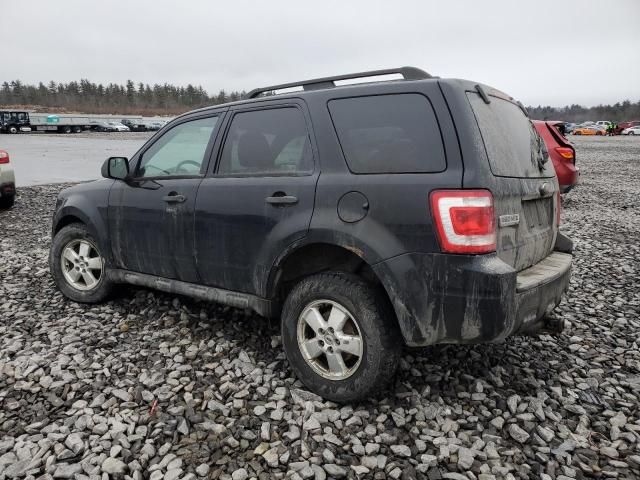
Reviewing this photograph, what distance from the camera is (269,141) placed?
3.35 meters

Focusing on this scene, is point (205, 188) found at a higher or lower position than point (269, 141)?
lower

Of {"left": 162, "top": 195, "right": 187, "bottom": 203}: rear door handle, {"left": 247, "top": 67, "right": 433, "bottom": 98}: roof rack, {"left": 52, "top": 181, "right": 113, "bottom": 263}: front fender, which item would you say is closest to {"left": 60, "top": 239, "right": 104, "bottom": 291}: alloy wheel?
{"left": 52, "top": 181, "right": 113, "bottom": 263}: front fender

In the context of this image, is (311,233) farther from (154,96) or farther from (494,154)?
(154,96)

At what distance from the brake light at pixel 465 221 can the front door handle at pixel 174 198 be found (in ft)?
6.52

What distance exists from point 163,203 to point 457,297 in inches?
93.6

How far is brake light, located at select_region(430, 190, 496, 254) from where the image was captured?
2479 millimetres

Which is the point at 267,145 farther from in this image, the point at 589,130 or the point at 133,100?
the point at 133,100

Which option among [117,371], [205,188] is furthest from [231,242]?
[117,371]

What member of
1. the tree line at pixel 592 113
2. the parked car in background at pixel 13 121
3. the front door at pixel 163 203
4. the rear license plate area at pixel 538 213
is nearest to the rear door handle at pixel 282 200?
the front door at pixel 163 203

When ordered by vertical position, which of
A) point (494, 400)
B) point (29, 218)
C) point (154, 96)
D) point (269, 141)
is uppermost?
point (154, 96)

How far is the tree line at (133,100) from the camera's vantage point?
109875 millimetres

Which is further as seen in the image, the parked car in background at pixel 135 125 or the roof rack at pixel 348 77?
the parked car in background at pixel 135 125

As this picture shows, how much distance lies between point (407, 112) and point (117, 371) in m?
2.61

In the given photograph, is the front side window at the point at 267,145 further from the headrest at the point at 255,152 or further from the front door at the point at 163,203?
the front door at the point at 163,203
